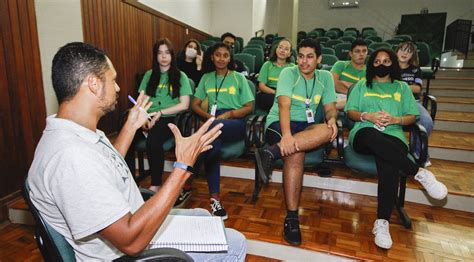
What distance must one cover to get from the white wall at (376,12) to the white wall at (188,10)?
17.6 feet

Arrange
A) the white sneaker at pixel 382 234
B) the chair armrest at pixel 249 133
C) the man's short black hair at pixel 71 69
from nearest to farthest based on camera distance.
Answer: the man's short black hair at pixel 71 69 < the white sneaker at pixel 382 234 < the chair armrest at pixel 249 133

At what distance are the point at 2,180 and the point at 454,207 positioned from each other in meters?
3.30

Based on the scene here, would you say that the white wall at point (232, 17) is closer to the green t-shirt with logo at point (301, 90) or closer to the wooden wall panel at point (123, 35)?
the wooden wall panel at point (123, 35)

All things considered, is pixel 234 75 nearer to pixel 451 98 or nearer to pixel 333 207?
pixel 333 207

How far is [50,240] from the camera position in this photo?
2.79 ft

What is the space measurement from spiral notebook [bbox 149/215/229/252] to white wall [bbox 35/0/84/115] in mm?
1787

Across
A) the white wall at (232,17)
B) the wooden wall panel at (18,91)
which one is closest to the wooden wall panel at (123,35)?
the wooden wall panel at (18,91)

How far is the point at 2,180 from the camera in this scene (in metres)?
2.22

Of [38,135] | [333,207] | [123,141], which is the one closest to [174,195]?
[123,141]

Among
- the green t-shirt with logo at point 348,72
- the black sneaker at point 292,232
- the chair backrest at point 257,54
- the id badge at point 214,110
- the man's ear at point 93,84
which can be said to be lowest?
the black sneaker at point 292,232

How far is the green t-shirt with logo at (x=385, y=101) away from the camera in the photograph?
7.23 feet

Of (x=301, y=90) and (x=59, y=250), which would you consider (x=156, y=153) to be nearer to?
(x=301, y=90)

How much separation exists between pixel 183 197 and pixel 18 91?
4.75 ft

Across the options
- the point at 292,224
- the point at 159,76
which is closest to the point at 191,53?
the point at 159,76
